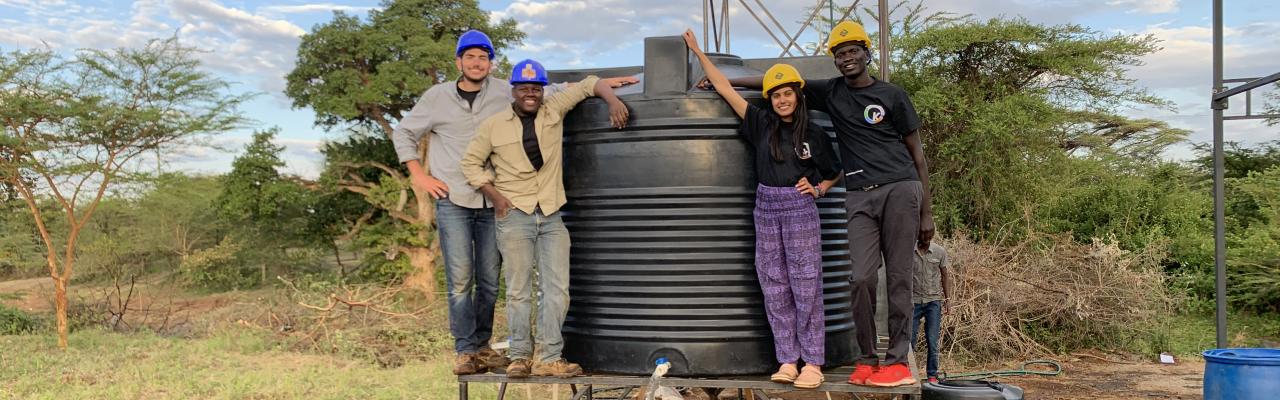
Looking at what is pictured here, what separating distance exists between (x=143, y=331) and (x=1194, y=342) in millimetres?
14013

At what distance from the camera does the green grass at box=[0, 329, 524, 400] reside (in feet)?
29.0

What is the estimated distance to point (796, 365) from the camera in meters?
4.14

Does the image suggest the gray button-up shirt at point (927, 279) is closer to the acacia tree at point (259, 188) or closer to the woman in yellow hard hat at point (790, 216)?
the woman in yellow hard hat at point (790, 216)

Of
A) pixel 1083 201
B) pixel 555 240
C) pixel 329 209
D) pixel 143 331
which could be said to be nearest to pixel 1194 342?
pixel 1083 201

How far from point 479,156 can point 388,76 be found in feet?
50.6

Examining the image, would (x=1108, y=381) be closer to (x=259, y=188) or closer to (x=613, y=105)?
(x=613, y=105)

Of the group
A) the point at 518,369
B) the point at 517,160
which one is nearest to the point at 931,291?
the point at 518,369

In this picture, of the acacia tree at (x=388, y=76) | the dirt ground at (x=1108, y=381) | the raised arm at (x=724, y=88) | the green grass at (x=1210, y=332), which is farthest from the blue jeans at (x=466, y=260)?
the acacia tree at (x=388, y=76)

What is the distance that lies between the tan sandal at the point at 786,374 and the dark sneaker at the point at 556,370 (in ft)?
2.77

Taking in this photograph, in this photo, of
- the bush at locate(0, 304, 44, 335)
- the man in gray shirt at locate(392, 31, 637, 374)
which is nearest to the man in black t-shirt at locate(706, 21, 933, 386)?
the man in gray shirt at locate(392, 31, 637, 374)

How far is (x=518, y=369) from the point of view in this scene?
4.21m

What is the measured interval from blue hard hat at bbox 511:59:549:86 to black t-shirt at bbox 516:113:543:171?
16 centimetres

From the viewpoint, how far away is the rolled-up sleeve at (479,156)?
4188mm

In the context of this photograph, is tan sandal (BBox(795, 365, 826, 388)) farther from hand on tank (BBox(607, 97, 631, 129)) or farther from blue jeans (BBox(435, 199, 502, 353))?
blue jeans (BBox(435, 199, 502, 353))
